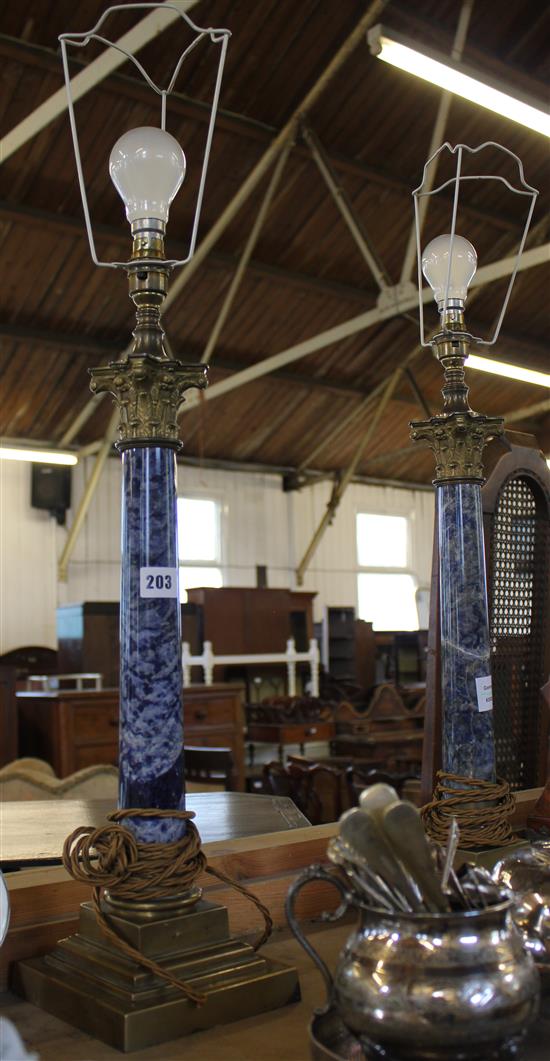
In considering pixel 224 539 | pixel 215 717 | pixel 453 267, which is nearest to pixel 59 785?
pixel 215 717

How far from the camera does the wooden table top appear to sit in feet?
8.37

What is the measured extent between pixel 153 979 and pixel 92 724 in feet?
16.6

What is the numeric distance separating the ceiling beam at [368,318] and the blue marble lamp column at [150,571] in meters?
6.10

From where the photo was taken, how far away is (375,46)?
4977 millimetres

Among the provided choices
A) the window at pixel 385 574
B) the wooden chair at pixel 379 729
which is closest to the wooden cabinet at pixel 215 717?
the wooden chair at pixel 379 729

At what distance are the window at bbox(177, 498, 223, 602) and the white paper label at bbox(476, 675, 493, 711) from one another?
40.9 feet

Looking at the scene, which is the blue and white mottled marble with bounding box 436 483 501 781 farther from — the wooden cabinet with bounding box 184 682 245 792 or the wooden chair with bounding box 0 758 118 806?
the wooden cabinet with bounding box 184 682 245 792

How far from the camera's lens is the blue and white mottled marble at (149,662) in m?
1.40

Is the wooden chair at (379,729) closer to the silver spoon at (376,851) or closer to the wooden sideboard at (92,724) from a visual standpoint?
the wooden sideboard at (92,724)

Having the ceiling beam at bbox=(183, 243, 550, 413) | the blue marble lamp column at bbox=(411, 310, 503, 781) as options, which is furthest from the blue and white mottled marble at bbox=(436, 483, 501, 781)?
the ceiling beam at bbox=(183, 243, 550, 413)

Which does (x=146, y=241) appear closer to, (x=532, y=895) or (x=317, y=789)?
(x=532, y=895)

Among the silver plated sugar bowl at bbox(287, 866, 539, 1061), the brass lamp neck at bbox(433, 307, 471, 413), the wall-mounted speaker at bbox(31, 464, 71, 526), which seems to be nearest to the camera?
the silver plated sugar bowl at bbox(287, 866, 539, 1061)

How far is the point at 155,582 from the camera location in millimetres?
1439

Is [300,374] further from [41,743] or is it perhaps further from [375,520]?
[41,743]
